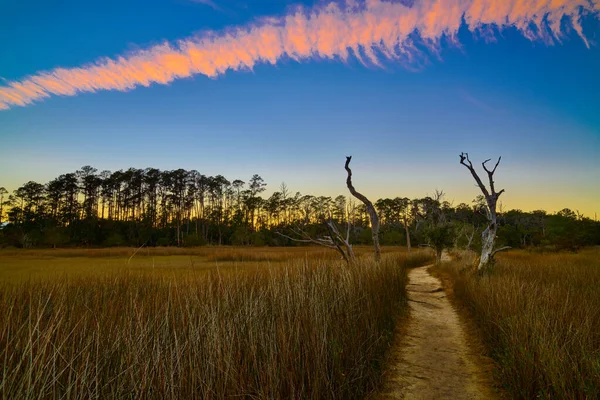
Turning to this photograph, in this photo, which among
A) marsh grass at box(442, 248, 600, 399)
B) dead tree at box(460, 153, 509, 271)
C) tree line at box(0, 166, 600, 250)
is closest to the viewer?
marsh grass at box(442, 248, 600, 399)

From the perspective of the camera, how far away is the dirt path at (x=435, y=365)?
10.9ft

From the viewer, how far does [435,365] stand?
406cm

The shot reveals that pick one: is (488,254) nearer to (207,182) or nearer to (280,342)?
(280,342)

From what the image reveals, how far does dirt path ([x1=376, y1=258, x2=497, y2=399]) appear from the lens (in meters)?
3.33

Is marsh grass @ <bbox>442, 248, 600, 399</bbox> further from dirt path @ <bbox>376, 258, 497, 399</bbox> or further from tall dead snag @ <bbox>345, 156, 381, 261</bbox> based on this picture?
tall dead snag @ <bbox>345, 156, 381, 261</bbox>

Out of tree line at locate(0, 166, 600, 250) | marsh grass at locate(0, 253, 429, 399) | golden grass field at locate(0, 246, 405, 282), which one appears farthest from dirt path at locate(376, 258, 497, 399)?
tree line at locate(0, 166, 600, 250)

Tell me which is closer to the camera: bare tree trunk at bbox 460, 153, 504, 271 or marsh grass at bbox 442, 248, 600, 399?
marsh grass at bbox 442, 248, 600, 399

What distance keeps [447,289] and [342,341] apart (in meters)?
7.84

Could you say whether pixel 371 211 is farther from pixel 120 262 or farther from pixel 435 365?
pixel 120 262

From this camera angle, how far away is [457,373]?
379 cm

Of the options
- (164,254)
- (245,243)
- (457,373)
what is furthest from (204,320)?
(245,243)

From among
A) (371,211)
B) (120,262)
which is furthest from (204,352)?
(120,262)

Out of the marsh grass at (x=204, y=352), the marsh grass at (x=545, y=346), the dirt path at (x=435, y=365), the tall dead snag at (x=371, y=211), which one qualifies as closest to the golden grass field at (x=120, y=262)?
the tall dead snag at (x=371, y=211)

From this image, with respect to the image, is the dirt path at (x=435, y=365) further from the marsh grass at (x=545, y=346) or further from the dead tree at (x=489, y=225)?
the dead tree at (x=489, y=225)
